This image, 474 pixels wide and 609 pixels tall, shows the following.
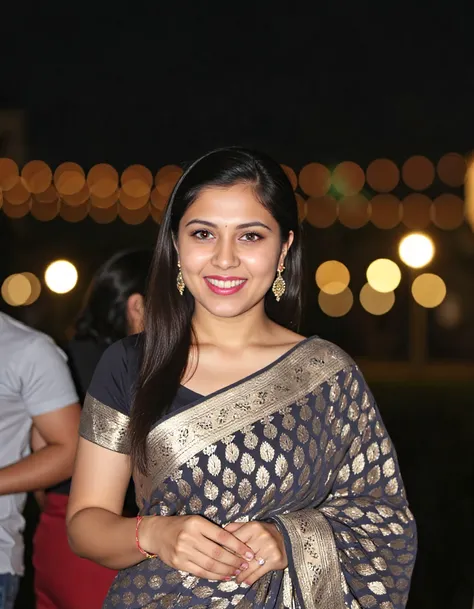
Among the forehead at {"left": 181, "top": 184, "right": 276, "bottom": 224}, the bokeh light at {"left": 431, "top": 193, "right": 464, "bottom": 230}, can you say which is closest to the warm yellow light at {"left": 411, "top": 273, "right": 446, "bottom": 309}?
the bokeh light at {"left": 431, "top": 193, "right": 464, "bottom": 230}

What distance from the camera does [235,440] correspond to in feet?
10.7

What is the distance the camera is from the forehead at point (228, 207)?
3270mm

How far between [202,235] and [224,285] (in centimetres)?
14

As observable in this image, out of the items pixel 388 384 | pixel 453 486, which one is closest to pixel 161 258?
pixel 453 486

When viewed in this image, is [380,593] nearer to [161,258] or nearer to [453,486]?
[161,258]

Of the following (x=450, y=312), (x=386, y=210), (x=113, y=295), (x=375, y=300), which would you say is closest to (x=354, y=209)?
(x=386, y=210)

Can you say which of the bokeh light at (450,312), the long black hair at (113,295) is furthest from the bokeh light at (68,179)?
the long black hair at (113,295)

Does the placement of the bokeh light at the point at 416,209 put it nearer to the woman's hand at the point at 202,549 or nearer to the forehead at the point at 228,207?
the forehead at the point at 228,207

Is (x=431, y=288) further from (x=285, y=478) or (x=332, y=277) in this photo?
(x=285, y=478)

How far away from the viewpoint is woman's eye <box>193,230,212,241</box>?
3.29m

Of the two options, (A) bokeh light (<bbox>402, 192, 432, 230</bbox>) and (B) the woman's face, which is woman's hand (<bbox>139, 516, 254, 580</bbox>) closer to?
(B) the woman's face

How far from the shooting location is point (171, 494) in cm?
317

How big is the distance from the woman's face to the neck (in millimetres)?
142

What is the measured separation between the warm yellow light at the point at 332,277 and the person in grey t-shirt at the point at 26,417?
2744 inches
